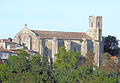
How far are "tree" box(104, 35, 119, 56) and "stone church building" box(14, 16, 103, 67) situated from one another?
7.73 meters

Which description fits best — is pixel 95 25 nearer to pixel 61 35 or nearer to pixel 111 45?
pixel 111 45

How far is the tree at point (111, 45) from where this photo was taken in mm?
117188

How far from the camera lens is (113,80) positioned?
64.7m

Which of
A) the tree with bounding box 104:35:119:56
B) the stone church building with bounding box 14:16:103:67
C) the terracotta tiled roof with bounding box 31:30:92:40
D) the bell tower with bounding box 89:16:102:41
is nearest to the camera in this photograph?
the stone church building with bounding box 14:16:103:67

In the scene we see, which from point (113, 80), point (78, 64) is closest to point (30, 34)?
point (78, 64)

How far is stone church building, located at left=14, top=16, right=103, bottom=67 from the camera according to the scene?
3900 inches

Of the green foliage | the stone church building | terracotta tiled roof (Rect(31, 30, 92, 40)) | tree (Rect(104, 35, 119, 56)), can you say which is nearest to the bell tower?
the stone church building

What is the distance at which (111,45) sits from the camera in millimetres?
118000

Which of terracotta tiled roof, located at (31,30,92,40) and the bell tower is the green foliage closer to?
terracotta tiled roof, located at (31,30,92,40)

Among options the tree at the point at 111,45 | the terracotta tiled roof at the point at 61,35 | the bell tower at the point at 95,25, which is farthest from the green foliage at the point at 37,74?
the tree at the point at 111,45

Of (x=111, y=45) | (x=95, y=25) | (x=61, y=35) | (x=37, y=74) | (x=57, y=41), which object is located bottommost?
(x=37, y=74)

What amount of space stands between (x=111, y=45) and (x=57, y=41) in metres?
22.2

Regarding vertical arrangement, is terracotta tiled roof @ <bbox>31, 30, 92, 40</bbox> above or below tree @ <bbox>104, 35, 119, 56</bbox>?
above

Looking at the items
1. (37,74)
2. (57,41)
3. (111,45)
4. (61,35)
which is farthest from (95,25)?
(37,74)
